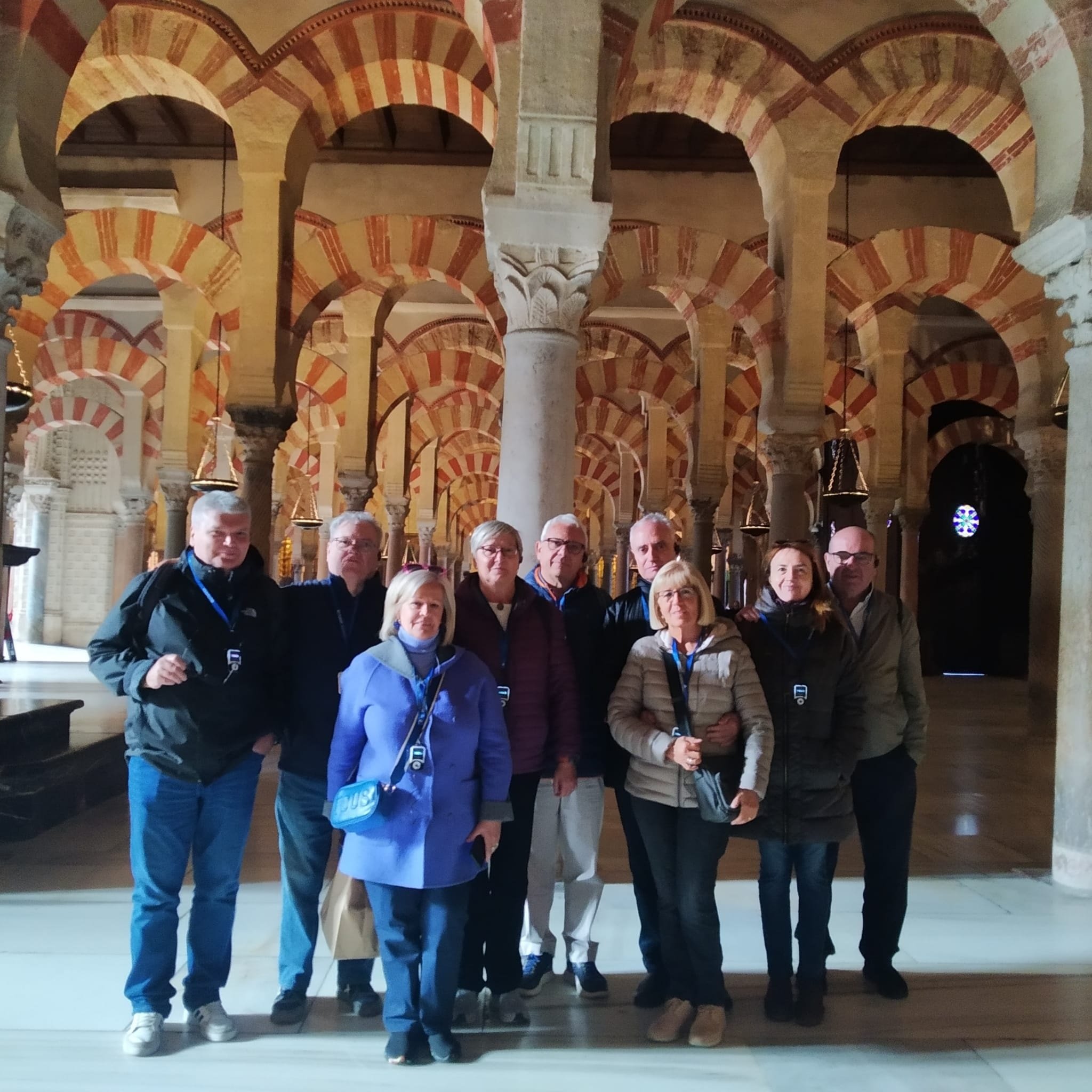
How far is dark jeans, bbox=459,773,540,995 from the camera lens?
2.39m

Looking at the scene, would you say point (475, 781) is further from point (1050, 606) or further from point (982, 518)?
point (982, 518)

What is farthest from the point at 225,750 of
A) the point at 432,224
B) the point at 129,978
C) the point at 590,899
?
the point at 432,224

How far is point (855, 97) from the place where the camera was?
19.6ft

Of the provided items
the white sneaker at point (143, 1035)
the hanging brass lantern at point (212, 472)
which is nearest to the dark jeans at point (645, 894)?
the white sneaker at point (143, 1035)

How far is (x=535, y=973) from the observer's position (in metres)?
2.54

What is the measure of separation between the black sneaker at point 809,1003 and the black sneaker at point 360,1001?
96cm

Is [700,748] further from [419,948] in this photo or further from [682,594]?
[419,948]

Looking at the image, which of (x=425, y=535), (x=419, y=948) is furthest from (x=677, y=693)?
(x=425, y=535)

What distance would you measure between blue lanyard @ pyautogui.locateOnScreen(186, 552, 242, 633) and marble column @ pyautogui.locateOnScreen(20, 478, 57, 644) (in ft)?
47.9

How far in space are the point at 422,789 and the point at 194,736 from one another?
0.49 metres

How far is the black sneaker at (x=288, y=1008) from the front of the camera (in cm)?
231

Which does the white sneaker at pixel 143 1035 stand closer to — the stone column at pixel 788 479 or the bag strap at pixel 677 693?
the bag strap at pixel 677 693

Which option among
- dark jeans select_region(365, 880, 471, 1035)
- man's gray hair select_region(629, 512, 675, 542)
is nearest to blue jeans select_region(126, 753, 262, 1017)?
dark jeans select_region(365, 880, 471, 1035)

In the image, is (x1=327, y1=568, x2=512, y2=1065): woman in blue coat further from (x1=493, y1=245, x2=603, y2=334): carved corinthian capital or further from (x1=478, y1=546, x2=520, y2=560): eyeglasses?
(x1=493, y1=245, x2=603, y2=334): carved corinthian capital
